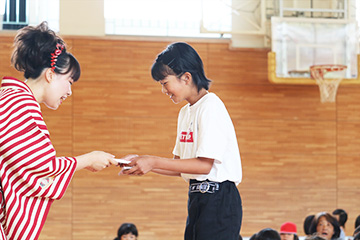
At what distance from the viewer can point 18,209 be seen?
239cm

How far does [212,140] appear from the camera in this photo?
8.86 feet

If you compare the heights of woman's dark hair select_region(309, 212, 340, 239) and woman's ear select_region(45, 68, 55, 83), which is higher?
woman's ear select_region(45, 68, 55, 83)

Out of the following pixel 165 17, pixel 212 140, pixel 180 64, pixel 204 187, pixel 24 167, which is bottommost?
pixel 204 187

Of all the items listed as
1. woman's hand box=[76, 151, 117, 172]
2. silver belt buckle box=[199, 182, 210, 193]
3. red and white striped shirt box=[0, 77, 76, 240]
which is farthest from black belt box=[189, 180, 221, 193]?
red and white striped shirt box=[0, 77, 76, 240]

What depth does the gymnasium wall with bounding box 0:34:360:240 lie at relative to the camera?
8.78 metres

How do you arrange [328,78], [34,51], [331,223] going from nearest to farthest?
[34,51], [331,223], [328,78]

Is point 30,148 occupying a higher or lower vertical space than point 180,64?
lower

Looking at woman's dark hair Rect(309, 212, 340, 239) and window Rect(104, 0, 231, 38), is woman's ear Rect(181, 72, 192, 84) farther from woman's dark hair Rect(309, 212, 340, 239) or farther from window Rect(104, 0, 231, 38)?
window Rect(104, 0, 231, 38)

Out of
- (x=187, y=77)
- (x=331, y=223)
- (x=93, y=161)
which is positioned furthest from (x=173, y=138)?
(x=93, y=161)

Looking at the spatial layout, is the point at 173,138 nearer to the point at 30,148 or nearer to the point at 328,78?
the point at 328,78

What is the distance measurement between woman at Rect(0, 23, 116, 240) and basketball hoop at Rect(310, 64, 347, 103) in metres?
6.47

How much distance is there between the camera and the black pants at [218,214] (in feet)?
8.86

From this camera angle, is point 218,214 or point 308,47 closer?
point 218,214

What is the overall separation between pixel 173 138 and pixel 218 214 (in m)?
6.25
